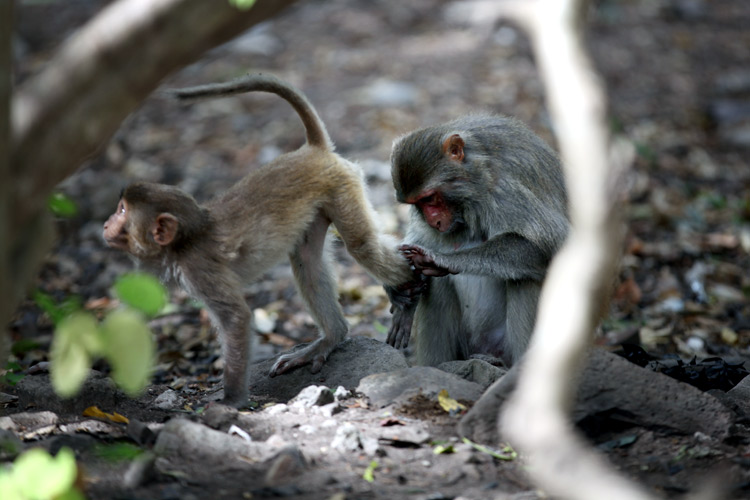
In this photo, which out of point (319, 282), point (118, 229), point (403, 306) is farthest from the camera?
point (403, 306)

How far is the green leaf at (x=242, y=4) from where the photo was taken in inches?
105

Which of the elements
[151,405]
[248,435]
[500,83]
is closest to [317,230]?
[151,405]

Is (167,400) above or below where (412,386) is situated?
below

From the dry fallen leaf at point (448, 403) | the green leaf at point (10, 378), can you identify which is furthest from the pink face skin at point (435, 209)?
the green leaf at point (10, 378)

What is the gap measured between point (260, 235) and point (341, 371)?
962 mm

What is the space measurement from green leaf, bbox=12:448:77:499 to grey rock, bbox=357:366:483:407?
87.2 inches

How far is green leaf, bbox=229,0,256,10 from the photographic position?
8.73 ft

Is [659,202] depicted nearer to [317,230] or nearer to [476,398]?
[317,230]

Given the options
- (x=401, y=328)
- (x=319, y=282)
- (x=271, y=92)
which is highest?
(x=271, y=92)

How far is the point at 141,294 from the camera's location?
2488mm

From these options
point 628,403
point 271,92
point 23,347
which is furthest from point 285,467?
point 23,347

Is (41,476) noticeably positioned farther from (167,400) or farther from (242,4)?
(167,400)

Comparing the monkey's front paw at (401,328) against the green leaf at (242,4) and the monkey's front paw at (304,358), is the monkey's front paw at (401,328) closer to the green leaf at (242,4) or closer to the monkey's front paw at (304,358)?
the monkey's front paw at (304,358)

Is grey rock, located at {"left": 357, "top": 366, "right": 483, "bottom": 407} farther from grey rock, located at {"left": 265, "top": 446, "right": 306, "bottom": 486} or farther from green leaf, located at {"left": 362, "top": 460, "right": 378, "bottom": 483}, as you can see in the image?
grey rock, located at {"left": 265, "top": 446, "right": 306, "bottom": 486}
